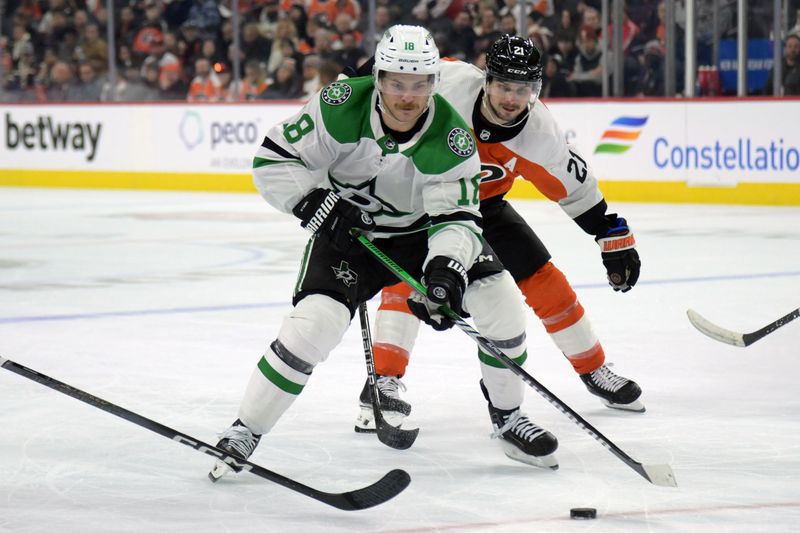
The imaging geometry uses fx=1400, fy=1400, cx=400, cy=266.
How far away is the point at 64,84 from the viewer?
1307 cm

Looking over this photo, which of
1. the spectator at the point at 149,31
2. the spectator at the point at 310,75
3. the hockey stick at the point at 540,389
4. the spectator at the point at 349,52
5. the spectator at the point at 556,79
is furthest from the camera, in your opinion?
the spectator at the point at 149,31

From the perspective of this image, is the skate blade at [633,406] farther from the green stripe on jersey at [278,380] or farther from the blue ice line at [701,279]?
the blue ice line at [701,279]

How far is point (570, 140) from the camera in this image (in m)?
10.5

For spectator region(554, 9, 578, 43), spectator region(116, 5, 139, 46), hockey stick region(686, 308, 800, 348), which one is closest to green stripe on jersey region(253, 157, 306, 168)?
hockey stick region(686, 308, 800, 348)

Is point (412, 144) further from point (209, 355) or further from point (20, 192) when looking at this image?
point (20, 192)

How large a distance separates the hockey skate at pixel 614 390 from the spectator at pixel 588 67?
6596 millimetres

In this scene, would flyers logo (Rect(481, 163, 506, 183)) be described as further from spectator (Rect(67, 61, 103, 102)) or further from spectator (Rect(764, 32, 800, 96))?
spectator (Rect(67, 61, 103, 102))

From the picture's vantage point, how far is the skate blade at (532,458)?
3.12 m

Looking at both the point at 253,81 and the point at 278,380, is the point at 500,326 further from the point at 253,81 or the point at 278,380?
the point at 253,81

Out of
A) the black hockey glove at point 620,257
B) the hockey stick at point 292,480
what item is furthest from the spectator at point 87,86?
the hockey stick at point 292,480

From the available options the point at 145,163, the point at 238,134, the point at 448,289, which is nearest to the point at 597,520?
the point at 448,289

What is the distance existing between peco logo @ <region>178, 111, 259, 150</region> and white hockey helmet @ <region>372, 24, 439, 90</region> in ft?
28.9

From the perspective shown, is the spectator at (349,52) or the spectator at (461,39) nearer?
the spectator at (461,39)

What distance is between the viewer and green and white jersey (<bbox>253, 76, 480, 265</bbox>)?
3.13m
